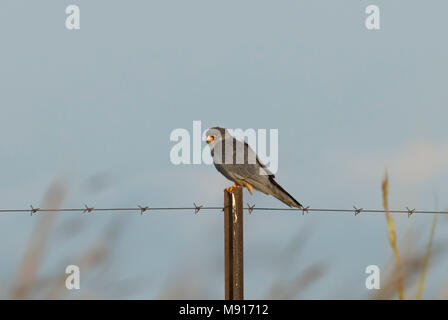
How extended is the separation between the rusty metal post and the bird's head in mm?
3808

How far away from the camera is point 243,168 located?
7473mm

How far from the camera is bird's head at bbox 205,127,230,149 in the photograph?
27.3ft

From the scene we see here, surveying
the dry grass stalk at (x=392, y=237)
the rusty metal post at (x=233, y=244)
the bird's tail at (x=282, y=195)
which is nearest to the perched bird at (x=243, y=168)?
the bird's tail at (x=282, y=195)

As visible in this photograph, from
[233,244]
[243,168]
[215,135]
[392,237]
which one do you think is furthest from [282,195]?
[392,237]

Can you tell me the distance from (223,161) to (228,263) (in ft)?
11.5

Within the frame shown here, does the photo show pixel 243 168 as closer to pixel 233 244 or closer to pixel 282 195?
pixel 282 195

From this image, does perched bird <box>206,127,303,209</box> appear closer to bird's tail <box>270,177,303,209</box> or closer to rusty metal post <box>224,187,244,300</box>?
bird's tail <box>270,177,303,209</box>

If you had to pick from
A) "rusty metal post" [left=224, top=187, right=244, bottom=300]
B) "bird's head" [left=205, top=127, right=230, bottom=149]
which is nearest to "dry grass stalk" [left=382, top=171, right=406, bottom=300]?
"rusty metal post" [left=224, top=187, right=244, bottom=300]

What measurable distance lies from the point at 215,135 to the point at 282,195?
5.93 ft

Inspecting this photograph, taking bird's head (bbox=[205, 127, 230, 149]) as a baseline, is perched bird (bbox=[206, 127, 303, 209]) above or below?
below

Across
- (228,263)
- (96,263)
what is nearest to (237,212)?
(228,263)
